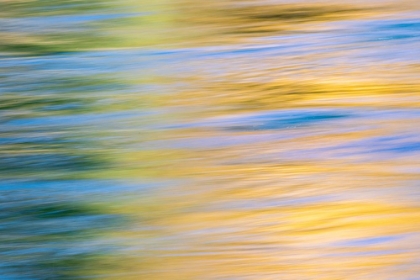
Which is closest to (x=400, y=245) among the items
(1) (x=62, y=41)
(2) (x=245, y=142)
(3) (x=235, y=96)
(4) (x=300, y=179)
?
(4) (x=300, y=179)

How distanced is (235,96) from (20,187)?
404 millimetres

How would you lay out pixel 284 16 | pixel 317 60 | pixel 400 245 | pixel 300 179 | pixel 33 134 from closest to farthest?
1. pixel 400 245
2. pixel 300 179
3. pixel 33 134
4. pixel 317 60
5. pixel 284 16

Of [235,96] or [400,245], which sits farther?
[235,96]

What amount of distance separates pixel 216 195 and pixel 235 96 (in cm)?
23

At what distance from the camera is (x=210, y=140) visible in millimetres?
1355

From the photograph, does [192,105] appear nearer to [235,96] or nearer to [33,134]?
[235,96]

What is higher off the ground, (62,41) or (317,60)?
(62,41)

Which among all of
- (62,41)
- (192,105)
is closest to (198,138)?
(192,105)

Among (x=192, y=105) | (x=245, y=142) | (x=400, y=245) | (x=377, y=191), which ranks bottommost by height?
(x=400, y=245)

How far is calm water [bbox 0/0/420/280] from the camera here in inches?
46.6

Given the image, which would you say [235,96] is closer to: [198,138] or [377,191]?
[198,138]

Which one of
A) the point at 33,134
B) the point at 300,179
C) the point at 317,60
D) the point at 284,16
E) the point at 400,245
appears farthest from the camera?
the point at 284,16

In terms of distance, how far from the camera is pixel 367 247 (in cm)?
117

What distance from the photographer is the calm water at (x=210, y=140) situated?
118 cm
